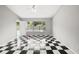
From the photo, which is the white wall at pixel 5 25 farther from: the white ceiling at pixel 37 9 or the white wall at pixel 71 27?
the white wall at pixel 71 27

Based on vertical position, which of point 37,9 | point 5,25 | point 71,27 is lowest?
point 71,27

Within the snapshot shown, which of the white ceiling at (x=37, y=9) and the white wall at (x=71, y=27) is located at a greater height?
the white ceiling at (x=37, y=9)

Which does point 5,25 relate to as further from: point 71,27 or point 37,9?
point 71,27

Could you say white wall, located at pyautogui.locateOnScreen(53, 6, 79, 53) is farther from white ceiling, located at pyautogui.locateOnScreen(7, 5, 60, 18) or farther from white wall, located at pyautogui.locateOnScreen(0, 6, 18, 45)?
white wall, located at pyautogui.locateOnScreen(0, 6, 18, 45)

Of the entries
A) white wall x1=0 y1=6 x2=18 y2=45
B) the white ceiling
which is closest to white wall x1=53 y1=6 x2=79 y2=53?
the white ceiling

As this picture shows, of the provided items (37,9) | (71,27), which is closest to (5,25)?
(37,9)

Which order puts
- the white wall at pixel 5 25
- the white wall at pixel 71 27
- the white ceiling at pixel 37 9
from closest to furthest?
the white wall at pixel 71 27 < the white wall at pixel 5 25 < the white ceiling at pixel 37 9

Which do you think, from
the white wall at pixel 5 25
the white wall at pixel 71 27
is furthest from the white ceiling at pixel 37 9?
the white wall at pixel 71 27

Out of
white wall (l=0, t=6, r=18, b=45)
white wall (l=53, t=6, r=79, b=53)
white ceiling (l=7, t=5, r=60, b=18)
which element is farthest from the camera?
white ceiling (l=7, t=5, r=60, b=18)
